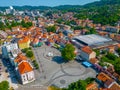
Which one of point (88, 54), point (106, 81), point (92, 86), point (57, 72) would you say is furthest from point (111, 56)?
point (57, 72)

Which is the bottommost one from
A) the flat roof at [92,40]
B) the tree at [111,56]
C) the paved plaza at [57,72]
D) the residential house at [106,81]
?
the paved plaza at [57,72]

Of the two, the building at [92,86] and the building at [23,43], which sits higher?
the building at [23,43]

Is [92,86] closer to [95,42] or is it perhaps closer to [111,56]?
[111,56]

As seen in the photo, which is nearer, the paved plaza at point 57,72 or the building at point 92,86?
the building at point 92,86

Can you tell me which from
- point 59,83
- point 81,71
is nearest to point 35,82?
point 59,83

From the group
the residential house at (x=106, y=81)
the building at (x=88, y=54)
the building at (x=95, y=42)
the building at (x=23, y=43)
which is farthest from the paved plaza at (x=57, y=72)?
the building at (x=95, y=42)

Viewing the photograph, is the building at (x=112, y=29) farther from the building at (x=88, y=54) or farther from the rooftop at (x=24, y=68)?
the rooftop at (x=24, y=68)

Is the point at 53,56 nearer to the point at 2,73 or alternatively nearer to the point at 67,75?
the point at 67,75
